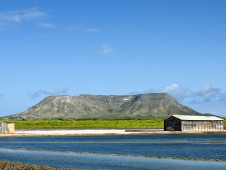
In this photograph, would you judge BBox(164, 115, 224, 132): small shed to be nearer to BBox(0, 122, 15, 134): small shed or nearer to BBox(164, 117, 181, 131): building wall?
BBox(164, 117, 181, 131): building wall

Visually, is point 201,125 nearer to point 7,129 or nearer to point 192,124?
point 192,124

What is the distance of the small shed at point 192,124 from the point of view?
147375 mm

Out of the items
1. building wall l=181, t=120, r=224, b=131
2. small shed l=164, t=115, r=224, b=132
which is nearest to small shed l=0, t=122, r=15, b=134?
small shed l=164, t=115, r=224, b=132

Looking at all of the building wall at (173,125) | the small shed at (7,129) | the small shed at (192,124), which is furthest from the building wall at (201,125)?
the small shed at (7,129)

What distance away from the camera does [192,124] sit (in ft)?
492

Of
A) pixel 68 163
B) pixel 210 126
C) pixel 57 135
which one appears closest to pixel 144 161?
pixel 68 163

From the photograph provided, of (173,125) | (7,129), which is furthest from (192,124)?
(7,129)

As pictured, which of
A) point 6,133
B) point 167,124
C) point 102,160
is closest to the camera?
point 102,160

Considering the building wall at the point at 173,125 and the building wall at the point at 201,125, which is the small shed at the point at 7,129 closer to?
the building wall at the point at 173,125

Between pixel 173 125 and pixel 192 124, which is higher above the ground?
pixel 192 124

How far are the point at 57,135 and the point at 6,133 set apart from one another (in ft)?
54.8

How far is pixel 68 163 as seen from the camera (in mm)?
54812

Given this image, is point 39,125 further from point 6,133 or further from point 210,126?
point 210,126

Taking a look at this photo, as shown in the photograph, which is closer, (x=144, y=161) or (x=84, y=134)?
(x=144, y=161)
